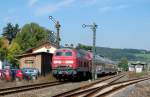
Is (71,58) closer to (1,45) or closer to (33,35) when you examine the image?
(1,45)

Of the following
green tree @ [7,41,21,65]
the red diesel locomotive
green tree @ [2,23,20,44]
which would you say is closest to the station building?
the red diesel locomotive

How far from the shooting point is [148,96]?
76.3 ft

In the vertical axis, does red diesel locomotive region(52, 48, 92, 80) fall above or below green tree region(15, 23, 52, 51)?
below

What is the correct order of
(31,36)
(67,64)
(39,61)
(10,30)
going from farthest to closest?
1. (10,30)
2. (31,36)
3. (39,61)
4. (67,64)

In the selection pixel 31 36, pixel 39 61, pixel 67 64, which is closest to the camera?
pixel 67 64

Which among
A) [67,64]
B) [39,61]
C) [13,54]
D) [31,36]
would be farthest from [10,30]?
[67,64]

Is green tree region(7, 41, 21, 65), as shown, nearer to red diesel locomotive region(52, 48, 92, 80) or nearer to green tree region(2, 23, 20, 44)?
green tree region(2, 23, 20, 44)

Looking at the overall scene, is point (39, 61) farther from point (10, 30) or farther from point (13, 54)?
point (10, 30)

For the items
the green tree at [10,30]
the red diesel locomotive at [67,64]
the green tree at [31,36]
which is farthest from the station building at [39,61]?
the green tree at [10,30]

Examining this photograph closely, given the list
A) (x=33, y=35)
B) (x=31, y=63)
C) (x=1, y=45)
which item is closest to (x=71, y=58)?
(x=31, y=63)

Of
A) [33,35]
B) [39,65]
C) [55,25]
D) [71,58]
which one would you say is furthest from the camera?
[33,35]

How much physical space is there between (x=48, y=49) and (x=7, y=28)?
79.0 meters

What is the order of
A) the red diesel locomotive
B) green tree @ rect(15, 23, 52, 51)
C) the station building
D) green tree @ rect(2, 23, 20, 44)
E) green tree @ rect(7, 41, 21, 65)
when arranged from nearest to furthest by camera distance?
the red diesel locomotive
the station building
green tree @ rect(7, 41, 21, 65)
green tree @ rect(15, 23, 52, 51)
green tree @ rect(2, 23, 20, 44)

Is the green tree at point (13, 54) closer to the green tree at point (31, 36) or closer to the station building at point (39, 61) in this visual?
the green tree at point (31, 36)
